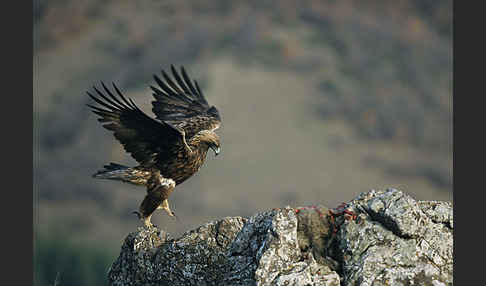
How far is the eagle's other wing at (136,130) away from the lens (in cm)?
928

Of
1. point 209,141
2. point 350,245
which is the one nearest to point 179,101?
point 209,141

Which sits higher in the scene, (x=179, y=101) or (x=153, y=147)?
(x=179, y=101)

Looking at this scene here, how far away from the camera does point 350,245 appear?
6.62 meters

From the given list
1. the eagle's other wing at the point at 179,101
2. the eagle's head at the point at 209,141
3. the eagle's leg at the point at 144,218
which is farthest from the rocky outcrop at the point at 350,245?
the eagle's other wing at the point at 179,101

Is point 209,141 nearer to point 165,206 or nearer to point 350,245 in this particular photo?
point 165,206

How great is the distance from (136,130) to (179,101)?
315 cm

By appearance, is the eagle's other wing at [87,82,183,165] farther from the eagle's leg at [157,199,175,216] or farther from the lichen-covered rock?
the lichen-covered rock

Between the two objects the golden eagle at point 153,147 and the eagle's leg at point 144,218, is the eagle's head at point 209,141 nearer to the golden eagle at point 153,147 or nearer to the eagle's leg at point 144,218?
the golden eagle at point 153,147

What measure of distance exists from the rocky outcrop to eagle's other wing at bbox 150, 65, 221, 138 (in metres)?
5.10

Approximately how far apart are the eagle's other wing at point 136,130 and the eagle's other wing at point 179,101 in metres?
1.87

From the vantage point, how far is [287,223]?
6.59 meters

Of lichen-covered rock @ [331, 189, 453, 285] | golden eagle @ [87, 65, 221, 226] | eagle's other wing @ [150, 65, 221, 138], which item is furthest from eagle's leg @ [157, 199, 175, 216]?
lichen-covered rock @ [331, 189, 453, 285]

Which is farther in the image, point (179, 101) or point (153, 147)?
point (179, 101)

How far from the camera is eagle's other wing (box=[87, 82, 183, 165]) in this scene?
9.28 meters
